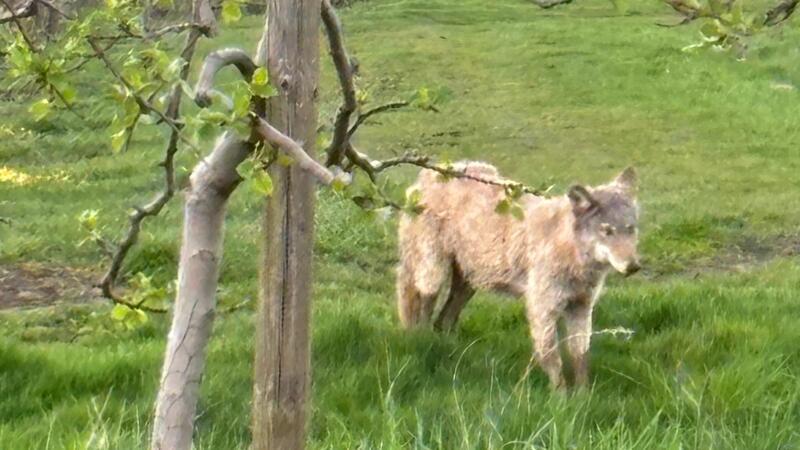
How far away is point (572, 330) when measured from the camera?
21.4 ft

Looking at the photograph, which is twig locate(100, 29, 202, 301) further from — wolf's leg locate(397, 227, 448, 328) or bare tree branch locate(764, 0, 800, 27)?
wolf's leg locate(397, 227, 448, 328)

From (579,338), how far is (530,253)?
0.73 metres

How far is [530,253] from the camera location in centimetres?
669

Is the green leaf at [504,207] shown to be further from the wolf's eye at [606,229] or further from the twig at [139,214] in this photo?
the wolf's eye at [606,229]

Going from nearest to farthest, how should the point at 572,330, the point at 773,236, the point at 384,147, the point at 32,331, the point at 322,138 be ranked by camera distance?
1. the point at 322,138
2. the point at 572,330
3. the point at 32,331
4. the point at 773,236
5. the point at 384,147

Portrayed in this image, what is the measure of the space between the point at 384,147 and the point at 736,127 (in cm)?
549

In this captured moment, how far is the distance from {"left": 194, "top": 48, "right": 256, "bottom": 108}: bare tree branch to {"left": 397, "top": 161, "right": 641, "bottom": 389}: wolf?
9.37 feet

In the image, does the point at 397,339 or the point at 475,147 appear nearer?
the point at 397,339

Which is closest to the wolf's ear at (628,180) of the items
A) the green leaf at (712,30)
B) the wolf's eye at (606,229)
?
the wolf's eye at (606,229)

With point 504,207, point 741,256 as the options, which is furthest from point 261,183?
point 741,256

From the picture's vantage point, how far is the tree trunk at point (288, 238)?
2926 mm

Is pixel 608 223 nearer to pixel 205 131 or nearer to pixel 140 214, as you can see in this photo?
pixel 140 214

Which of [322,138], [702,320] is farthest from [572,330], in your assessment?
[322,138]

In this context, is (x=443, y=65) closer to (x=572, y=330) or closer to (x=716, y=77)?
(x=716, y=77)
